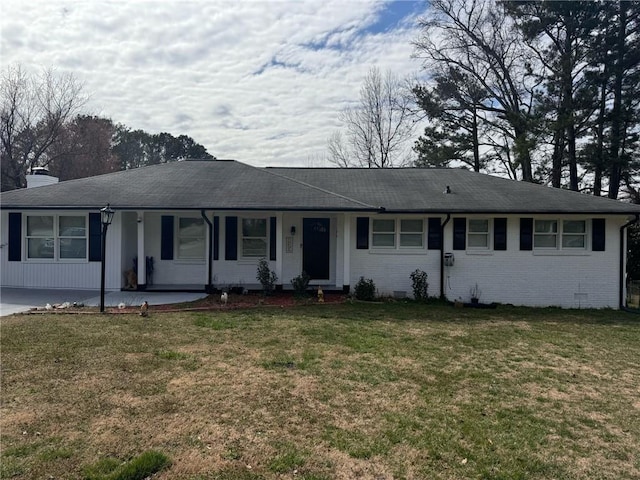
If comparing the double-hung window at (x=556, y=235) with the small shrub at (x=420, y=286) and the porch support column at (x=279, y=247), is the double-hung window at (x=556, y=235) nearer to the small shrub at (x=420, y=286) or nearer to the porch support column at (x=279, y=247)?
the small shrub at (x=420, y=286)

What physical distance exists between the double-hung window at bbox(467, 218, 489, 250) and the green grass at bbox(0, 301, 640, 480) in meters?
4.43

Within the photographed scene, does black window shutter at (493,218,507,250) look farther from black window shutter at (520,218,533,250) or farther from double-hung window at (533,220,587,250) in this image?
double-hung window at (533,220,587,250)

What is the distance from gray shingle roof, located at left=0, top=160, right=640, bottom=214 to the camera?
11.5 m

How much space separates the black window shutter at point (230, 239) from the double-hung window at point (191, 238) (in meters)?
0.73

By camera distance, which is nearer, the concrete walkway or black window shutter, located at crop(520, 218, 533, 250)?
the concrete walkway

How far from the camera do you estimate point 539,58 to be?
2339 centimetres

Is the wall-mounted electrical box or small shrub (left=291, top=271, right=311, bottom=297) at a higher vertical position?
the wall-mounted electrical box

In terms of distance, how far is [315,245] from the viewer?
41.8 ft

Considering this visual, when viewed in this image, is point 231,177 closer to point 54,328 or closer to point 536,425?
point 54,328

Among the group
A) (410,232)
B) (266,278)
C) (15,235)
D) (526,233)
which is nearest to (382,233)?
(410,232)

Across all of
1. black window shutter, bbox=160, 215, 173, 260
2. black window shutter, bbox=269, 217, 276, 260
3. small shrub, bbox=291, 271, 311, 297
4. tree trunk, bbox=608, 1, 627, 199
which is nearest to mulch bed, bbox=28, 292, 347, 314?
small shrub, bbox=291, 271, 311, 297

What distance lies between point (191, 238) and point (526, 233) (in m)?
9.65

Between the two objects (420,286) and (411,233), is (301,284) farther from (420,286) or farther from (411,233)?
(411,233)

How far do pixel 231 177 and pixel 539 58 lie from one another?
63.3 feet
